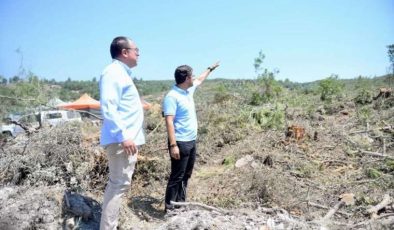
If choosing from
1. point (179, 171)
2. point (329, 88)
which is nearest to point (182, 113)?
point (179, 171)

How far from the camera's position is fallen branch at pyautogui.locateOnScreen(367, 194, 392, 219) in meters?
3.85

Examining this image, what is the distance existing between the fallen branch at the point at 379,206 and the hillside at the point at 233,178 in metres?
0.01

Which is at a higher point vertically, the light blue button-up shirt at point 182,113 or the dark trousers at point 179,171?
the light blue button-up shirt at point 182,113

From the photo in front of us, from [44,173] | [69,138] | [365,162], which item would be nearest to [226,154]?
[365,162]

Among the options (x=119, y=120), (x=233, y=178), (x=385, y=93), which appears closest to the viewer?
(x=119, y=120)

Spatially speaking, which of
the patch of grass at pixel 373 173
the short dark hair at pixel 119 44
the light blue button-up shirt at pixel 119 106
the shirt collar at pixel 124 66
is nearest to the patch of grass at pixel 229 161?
the patch of grass at pixel 373 173

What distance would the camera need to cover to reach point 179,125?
3979 millimetres

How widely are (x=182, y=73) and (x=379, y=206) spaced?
2.26 meters

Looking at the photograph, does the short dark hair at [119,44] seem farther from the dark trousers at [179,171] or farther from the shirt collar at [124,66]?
the dark trousers at [179,171]

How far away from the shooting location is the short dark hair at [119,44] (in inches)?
130

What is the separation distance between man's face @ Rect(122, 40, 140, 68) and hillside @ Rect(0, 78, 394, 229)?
1.32 m

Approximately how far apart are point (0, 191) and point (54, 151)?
76cm

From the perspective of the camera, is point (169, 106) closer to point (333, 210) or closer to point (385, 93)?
point (333, 210)

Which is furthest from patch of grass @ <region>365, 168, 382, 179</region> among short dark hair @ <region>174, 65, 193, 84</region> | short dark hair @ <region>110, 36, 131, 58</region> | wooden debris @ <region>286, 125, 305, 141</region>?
short dark hair @ <region>110, 36, 131, 58</region>
